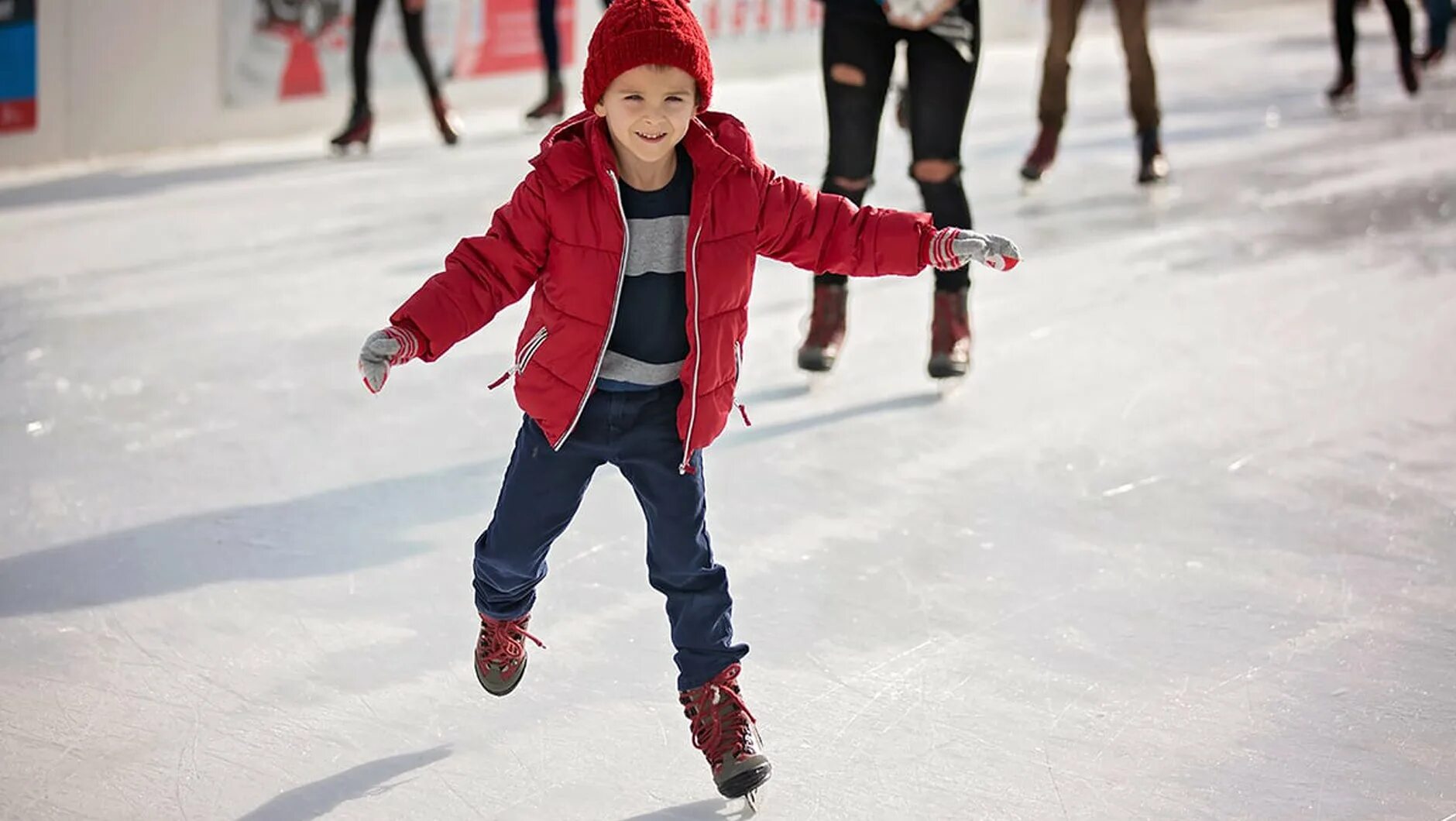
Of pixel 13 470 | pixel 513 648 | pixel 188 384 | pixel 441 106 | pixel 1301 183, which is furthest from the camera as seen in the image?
pixel 441 106

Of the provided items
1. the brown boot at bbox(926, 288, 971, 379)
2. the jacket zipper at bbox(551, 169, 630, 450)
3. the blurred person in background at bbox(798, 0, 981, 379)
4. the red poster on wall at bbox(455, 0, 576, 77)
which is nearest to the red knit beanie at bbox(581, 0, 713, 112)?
the jacket zipper at bbox(551, 169, 630, 450)

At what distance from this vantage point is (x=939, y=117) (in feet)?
11.2

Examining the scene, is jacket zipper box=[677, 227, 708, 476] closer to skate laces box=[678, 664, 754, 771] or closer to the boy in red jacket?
the boy in red jacket

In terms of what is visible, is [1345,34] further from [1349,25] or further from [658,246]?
[658,246]

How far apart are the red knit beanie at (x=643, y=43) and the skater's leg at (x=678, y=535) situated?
345mm

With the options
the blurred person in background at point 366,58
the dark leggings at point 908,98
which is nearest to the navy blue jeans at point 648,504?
the dark leggings at point 908,98

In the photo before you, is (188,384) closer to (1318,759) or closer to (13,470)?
(13,470)

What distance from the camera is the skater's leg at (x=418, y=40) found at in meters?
6.00

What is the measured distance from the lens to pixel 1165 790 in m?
2.04

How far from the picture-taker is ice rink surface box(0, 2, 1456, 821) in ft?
6.77

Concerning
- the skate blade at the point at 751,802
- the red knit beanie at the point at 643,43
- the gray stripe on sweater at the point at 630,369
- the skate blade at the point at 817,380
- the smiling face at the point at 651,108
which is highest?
the red knit beanie at the point at 643,43

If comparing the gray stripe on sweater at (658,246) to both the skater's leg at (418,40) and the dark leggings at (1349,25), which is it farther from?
the dark leggings at (1349,25)

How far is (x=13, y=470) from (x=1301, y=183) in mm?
4280

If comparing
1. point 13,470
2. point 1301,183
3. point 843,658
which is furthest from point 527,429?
point 1301,183
